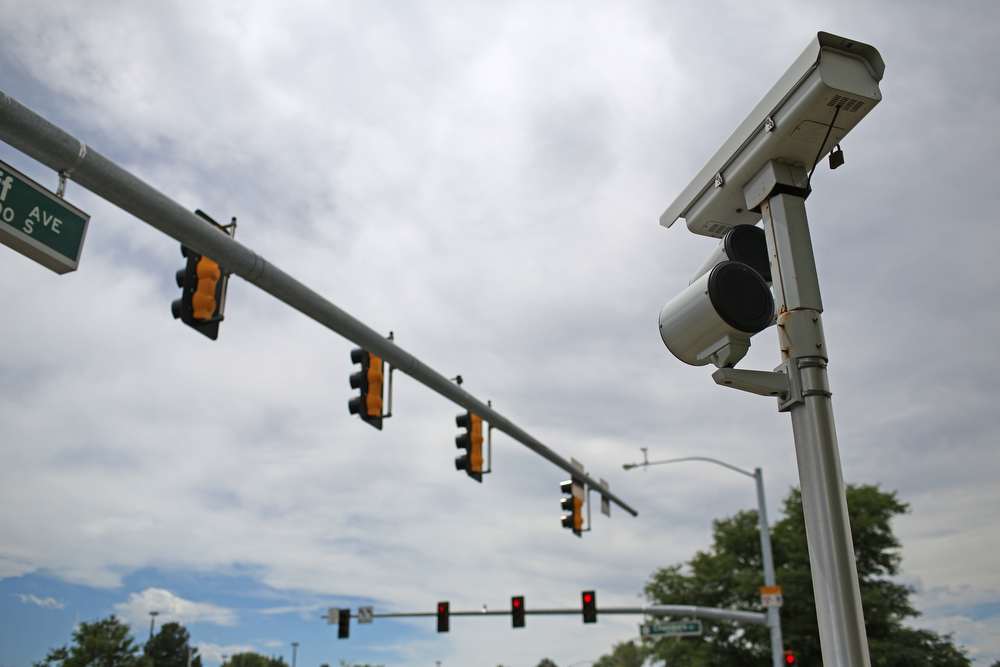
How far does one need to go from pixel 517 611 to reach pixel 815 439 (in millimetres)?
19351

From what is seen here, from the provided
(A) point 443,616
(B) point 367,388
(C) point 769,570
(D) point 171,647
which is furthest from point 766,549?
(D) point 171,647

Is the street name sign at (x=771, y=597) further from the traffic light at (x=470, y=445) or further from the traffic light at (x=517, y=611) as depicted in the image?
the traffic light at (x=470, y=445)

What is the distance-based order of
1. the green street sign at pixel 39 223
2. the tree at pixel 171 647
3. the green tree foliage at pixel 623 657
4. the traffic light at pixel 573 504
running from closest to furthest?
the green street sign at pixel 39 223, the traffic light at pixel 573 504, the tree at pixel 171 647, the green tree foliage at pixel 623 657

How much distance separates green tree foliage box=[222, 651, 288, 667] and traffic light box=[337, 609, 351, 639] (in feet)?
265

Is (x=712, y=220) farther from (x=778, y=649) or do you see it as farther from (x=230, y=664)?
(x=230, y=664)

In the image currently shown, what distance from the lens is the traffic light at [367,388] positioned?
821 centimetres

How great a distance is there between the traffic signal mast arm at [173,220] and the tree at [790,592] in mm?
33550

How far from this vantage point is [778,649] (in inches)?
742

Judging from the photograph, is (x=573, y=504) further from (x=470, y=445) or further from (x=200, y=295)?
(x=200, y=295)

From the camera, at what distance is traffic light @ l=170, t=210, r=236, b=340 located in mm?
5949

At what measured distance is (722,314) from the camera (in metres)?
2.96

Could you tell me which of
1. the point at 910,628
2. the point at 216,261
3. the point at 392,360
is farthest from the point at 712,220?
the point at 910,628

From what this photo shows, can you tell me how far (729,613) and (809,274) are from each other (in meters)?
18.7

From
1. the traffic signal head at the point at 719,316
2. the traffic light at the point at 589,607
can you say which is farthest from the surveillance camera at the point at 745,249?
the traffic light at the point at 589,607
